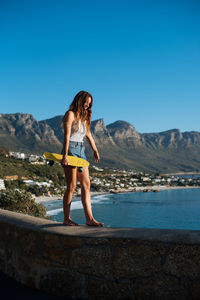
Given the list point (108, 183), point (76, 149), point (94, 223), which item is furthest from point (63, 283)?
point (108, 183)

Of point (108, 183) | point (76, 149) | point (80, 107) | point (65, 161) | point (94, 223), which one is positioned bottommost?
point (108, 183)

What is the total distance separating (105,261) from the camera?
2336 mm

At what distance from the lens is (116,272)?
2283mm

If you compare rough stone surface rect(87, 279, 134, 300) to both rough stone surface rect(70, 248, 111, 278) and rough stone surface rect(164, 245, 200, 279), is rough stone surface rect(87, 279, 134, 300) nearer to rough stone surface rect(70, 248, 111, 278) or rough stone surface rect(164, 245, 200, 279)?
rough stone surface rect(70, 248, 111, 278)

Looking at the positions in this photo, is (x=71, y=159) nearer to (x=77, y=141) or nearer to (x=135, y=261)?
(x=77, y=141)

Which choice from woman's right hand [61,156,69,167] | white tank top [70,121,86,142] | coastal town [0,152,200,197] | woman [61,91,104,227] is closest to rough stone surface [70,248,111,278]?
woman [61,91,104,227]

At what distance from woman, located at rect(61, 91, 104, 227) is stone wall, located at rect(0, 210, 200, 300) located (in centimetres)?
48

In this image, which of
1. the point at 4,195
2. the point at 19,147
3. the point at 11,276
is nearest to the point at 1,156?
the point at 19,147

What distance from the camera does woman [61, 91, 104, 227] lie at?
3160 millimetres

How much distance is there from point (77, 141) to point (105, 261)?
A: 139 cm

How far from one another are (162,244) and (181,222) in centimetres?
5184

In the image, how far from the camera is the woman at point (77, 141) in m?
3.16

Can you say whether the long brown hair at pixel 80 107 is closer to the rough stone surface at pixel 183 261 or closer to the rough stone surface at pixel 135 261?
the rough stone surface at pixel 135 261

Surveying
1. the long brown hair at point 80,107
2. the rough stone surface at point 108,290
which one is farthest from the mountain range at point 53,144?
the rough stone surface at point 108,290
